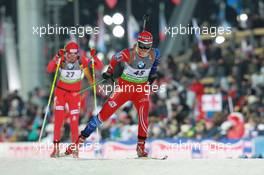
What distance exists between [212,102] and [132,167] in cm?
853

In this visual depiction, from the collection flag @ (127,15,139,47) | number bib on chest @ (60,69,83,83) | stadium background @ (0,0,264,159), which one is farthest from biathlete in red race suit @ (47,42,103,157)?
flag @ (127,15,139,47)

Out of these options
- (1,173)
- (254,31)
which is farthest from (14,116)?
(1,173)

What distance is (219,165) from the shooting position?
12.7 metres

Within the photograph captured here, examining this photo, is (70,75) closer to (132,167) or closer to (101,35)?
(132,167)

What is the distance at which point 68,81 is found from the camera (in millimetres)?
15508

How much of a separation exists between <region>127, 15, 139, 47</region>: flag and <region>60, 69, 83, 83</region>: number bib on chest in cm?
1081

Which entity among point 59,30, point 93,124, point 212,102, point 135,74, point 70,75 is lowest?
point 93,124

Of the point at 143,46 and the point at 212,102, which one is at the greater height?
the point at 143,46

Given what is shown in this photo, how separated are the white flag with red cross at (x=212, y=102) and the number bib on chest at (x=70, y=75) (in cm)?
603

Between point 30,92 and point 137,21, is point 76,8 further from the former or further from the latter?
point 30,92

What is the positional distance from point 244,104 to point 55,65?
265 inches

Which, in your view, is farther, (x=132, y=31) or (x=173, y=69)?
(x=132, y=31)

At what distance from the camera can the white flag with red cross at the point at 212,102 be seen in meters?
20.9

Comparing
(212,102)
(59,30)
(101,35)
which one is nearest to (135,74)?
(59,30)
